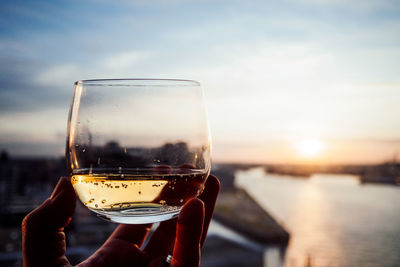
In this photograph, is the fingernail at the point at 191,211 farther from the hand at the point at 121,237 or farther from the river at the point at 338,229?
the river at the point at 338,229

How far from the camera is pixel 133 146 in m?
0.80

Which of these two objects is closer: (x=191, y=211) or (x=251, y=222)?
(x=191, y=211)

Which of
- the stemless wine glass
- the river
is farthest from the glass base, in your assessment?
the river

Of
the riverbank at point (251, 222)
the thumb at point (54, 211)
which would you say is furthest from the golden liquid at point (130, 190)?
the riverbank at point (251, 222)

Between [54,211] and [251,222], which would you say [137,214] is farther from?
[251,222]

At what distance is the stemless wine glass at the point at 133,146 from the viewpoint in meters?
0.79

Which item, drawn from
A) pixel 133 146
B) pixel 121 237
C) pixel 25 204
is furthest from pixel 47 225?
pixel 25 204

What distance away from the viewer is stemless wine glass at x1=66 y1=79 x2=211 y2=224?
79 centimetres

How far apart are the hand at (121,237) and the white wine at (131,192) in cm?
8

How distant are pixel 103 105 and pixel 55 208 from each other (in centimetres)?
40

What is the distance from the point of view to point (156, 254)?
1.28 metres

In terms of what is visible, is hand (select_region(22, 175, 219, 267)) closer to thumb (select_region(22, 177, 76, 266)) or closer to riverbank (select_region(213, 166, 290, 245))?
thumb (select_region(22, 177, 76, 266))

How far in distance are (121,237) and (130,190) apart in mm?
594

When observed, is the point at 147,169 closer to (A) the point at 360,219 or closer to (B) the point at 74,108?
(B) the point at 74,108
